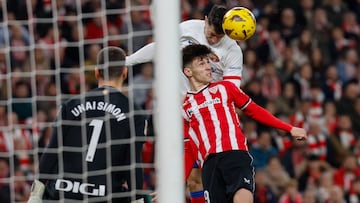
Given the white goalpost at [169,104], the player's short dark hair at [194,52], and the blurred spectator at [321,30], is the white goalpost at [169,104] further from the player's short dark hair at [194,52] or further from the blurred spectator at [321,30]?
the blurred spectator at [321,30]

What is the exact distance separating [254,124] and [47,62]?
3.41 meters

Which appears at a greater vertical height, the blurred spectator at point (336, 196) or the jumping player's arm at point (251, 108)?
the jumping player's arm at point (251, 108)

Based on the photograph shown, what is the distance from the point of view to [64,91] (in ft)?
40.4

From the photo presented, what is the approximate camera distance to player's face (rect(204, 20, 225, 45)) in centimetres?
905

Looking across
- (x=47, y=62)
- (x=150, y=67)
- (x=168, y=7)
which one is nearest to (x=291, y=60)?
(x=150, y=67)

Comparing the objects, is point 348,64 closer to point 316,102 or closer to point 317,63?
point 317,63

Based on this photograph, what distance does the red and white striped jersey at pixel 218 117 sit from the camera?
866 cm

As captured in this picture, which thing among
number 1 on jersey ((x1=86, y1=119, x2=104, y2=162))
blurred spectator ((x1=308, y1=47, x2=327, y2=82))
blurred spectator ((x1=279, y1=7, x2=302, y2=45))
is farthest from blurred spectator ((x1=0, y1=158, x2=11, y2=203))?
blurred spectator ((x1=279, y1=7, x2=302, y2=45))

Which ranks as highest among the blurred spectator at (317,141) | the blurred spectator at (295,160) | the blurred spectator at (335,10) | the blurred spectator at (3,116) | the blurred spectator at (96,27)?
the blurred spectator at (335,10)

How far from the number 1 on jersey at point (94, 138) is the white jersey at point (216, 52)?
0.73 meters

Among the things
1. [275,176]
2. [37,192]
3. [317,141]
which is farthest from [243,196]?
[317,141]

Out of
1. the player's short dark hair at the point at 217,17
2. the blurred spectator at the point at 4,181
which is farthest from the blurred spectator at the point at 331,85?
the player's short dark hair at the point at 217,17

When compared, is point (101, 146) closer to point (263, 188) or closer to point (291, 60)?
point (263, 188)

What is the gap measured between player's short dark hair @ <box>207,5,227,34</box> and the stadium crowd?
95 cm
